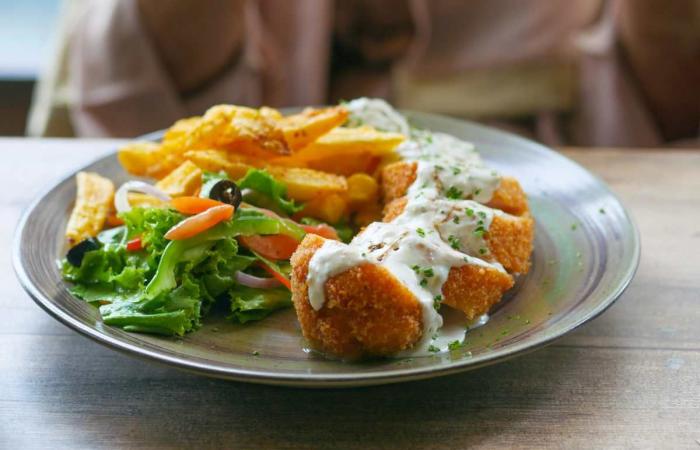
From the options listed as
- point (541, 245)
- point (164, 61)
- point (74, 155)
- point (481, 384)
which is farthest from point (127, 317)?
point (164, 61)

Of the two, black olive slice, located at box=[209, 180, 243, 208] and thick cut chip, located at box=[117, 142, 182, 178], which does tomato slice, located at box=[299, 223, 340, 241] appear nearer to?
black olive slice, located at box=[209, 180, 243, 208]

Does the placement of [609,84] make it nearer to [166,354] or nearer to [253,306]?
[253,306]

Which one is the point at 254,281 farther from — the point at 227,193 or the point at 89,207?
the point at 89,207

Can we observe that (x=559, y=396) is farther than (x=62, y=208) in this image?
No

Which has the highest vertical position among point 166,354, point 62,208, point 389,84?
point 166,354

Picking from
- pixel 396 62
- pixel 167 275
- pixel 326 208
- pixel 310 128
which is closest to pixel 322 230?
pixel 326 208

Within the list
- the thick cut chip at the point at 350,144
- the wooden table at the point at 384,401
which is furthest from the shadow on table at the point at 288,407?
the thick cut chip at the point at 350,144

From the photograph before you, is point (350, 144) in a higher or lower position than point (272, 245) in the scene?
higher
